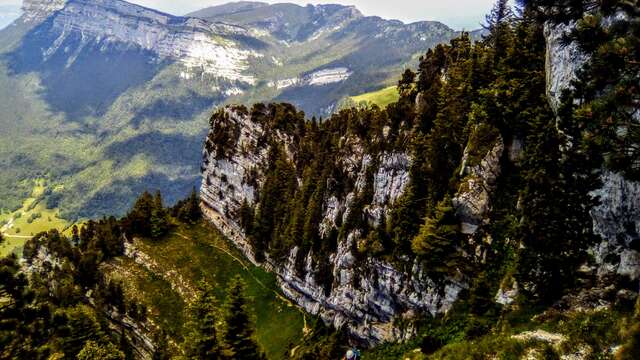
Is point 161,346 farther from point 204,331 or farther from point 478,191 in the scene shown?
point 478,191

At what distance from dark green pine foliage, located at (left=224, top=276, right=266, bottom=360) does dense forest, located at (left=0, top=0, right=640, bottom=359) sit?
5.5 inches

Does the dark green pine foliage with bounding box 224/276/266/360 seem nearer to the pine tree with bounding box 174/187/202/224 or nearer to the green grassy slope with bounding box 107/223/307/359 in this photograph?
the green grassy slope with bounding box 107/223/307/359

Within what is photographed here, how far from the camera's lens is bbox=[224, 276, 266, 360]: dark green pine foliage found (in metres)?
46.9

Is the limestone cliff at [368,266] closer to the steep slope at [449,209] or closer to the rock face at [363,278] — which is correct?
the rock face at [363,278]

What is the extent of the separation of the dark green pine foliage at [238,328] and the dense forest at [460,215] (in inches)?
5.5

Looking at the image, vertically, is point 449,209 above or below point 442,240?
above

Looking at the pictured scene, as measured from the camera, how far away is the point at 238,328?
47719 mm

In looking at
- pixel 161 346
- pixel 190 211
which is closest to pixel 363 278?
pixel 161 346

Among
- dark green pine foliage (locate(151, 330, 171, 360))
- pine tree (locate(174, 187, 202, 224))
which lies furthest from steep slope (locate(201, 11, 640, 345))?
dark green pine foliage (locate(151, 330, 171, 360))

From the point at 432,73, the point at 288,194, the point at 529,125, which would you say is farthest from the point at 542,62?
the point at 288,194

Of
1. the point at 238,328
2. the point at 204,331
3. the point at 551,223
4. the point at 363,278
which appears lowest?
the point at 363,278

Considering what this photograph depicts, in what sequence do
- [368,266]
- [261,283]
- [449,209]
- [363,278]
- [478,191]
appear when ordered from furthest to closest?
1. [261,283]
2. [363,278]
3. [368,266]
4. [449,209]
5. [478,191]

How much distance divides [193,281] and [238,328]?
52362 millimetres

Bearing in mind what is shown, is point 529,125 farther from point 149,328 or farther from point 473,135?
point 149,328
